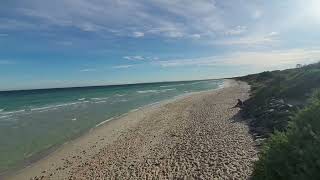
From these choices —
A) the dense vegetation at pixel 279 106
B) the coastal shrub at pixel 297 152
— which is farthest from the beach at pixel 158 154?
the coastal shrub at pixel 297 152

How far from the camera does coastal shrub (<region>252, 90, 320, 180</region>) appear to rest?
519 centimetres

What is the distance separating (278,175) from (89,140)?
15190 mm

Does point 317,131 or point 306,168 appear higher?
point 317,131

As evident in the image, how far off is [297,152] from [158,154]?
31.8 feet

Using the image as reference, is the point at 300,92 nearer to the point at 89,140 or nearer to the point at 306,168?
the point at 89,140

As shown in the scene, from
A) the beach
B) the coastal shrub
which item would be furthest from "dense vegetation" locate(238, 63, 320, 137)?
the coastal shrub

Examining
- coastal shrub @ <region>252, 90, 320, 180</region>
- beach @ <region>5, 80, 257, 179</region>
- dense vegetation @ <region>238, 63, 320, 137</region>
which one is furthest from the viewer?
dense vegetation @ <region>238, 63, 320, 137</region>

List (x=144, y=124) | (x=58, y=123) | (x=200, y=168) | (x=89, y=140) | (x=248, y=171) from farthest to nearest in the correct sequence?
1. (x=58, y=123)
2. (x=144, y=124)
3. (x=89, y=140)
4. (x=200, y=168)
5. (x=248, y=171)

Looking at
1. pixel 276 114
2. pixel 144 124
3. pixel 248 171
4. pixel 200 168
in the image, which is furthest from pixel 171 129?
pixel 248 171

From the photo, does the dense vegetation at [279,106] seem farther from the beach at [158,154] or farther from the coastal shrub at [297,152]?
the coastal shrub at [297,152]

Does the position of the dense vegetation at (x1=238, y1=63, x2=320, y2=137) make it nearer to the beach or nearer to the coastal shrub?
the beach

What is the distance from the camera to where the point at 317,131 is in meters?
5.58

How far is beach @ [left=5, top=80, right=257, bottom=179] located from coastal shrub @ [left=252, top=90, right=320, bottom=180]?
403 cm

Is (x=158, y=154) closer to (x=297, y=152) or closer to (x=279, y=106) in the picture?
(x=279, y=106)
